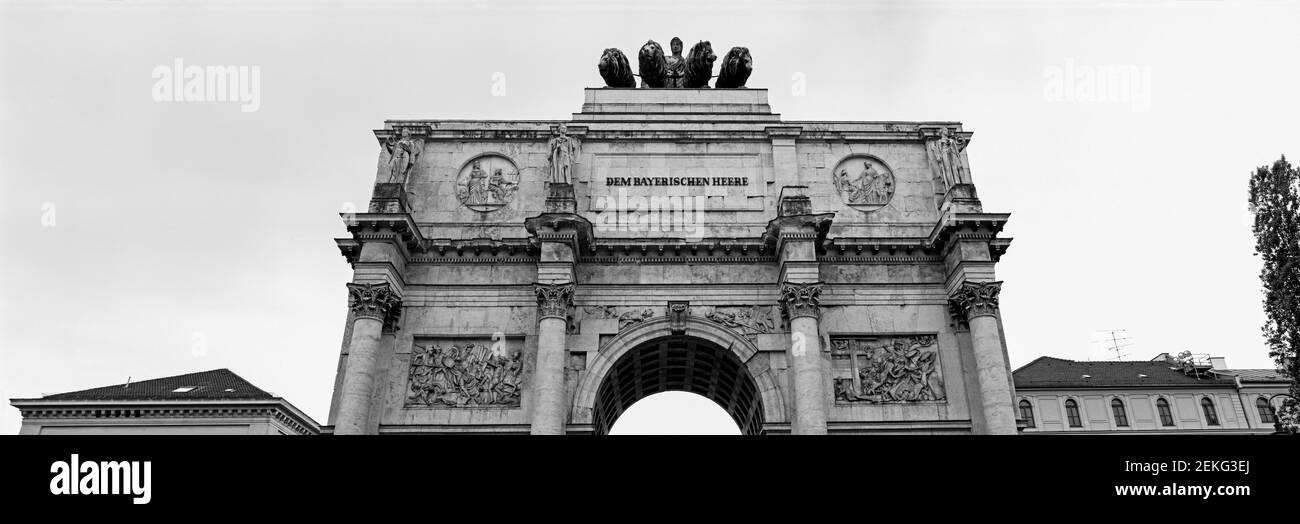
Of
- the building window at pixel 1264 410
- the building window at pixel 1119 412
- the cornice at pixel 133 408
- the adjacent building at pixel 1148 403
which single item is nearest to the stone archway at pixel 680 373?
the cornice at pixel 133 408

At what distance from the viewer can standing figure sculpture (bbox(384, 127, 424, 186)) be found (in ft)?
70.0

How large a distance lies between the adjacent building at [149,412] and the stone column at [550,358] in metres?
19.6

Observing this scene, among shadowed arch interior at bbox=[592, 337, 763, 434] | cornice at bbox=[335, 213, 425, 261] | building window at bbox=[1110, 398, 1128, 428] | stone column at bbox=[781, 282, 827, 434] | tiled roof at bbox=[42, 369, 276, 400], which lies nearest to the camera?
stone column at bbox=[781, 282, 827, 434]

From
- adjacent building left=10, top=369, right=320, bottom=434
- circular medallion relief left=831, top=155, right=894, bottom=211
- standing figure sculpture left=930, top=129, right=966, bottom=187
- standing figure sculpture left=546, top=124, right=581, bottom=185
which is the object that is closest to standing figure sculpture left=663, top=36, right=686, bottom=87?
standing figure sculpture left=546, top=124, right=581, bottom=185

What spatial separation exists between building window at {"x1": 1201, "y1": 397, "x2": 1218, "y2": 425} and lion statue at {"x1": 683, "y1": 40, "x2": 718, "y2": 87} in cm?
3583

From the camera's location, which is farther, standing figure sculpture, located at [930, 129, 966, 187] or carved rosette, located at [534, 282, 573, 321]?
standing figure sculpture, located at [930, 129, 966, 187]

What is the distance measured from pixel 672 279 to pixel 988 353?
8323mm

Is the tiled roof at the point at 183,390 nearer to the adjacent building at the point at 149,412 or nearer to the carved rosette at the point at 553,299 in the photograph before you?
the adjacent building at the point at 149,412

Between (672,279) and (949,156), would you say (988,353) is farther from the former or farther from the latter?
(672,279)

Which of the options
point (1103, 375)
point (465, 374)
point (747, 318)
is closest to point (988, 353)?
point (747, 318)

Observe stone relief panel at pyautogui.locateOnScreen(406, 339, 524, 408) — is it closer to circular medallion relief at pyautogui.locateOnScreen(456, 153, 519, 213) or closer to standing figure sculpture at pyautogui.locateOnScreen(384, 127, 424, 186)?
circular medallion relief at pyautogui.locateOnScreen(456, 153, 519, 213)

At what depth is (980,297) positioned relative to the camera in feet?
61.8
